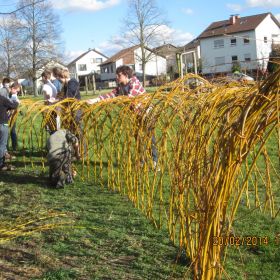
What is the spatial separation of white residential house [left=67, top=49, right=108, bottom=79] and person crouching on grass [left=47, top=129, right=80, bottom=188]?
7237cm

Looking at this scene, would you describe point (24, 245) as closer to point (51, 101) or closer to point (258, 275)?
point (258, 275)

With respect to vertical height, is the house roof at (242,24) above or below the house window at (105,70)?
above

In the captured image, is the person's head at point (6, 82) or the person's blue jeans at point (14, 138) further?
the person's blue jeans at point (14, 138)

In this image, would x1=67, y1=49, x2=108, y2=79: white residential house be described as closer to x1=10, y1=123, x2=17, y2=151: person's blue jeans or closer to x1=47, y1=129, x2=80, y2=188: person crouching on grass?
x1=10, y1=123, x2=17, y2=151: person's blue jeans

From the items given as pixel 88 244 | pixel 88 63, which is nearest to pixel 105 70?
pixel 88 63

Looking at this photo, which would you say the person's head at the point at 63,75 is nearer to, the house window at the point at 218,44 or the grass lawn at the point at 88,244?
the grass lawn at the point at 88,244

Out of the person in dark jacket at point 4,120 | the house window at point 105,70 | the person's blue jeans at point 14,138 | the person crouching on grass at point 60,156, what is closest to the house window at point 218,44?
the house window at point 105,70

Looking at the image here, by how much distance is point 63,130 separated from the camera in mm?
5410

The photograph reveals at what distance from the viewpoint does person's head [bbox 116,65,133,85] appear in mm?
5844

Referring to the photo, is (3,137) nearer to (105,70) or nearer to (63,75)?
(63,75)

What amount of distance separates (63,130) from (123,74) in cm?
115

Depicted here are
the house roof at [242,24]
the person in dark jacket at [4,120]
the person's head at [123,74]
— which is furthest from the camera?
the house roof at [242,24]

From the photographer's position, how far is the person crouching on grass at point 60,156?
17.1 feet

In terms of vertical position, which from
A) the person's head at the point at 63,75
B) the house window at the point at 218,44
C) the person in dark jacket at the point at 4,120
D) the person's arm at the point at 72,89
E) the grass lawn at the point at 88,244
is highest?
the house window at the point at 218,44
